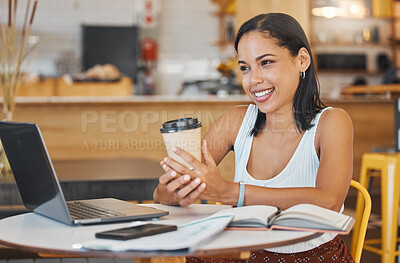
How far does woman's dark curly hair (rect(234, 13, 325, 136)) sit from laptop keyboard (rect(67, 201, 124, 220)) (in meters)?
0.67

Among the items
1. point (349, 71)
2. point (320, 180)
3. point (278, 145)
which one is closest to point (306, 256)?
point (320, 180)

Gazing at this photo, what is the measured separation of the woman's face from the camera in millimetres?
1554

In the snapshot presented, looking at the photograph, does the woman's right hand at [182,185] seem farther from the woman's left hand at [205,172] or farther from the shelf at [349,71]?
the shelf at [349,71]

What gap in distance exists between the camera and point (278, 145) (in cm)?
167

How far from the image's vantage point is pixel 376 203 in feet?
15.6

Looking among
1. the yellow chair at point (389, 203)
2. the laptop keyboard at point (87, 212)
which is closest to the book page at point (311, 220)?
the laptop keyboard at point (87, 212)

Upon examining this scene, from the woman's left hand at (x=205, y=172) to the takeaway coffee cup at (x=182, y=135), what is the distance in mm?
13

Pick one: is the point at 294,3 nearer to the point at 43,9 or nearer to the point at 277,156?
the point at 277,156

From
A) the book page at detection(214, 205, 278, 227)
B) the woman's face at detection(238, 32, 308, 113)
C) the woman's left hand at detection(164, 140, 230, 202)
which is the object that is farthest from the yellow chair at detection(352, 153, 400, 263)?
the book page at detection(214, 205, 278, 227)

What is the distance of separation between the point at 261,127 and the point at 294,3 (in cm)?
380

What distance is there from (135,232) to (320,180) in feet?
2.05

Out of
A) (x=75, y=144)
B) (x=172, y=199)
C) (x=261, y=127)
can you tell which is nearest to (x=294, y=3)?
(x=75, y=144)

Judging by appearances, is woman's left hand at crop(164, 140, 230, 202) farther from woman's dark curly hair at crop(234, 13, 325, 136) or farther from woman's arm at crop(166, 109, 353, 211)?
woman's dark curly hair at crop(234, 13, 325, 136)

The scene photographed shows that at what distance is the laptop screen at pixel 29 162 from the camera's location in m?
1.04
